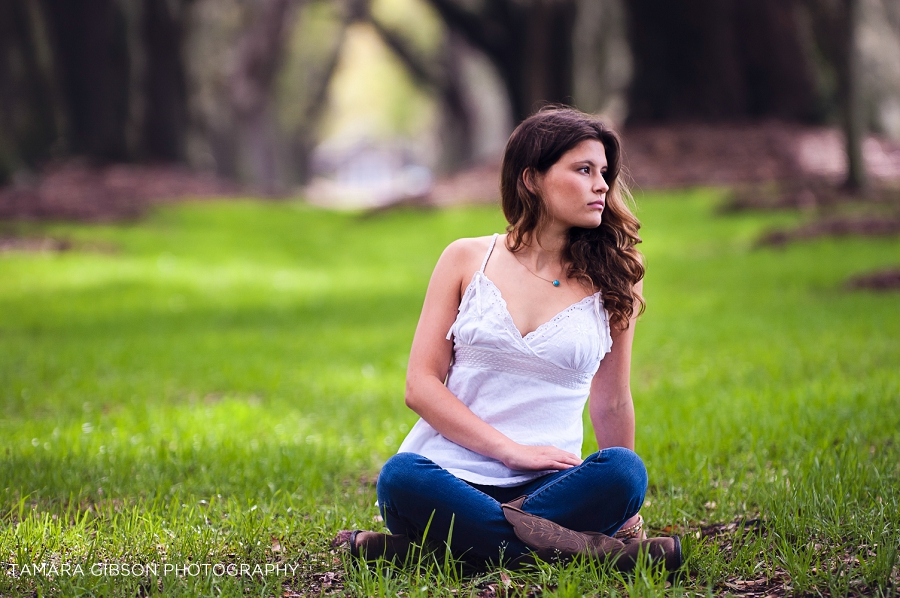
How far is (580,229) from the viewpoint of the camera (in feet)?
10.8

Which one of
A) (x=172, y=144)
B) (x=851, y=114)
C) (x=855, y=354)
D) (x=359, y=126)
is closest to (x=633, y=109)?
(x=851, y=114)

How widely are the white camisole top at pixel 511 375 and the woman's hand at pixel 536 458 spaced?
10 centimetres

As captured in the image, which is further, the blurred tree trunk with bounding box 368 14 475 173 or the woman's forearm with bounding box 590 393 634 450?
the blurred tree trunk with bounding box 368 14 475 173

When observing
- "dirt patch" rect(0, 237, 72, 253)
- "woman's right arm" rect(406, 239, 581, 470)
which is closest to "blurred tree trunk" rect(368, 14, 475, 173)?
"dirt patch" rect(0, 237, 72, 253)

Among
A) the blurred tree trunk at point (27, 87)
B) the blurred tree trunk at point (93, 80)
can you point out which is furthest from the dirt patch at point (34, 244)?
the blurred tree trunk at point (27, 87)

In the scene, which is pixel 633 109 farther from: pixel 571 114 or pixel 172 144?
pixel 571 114

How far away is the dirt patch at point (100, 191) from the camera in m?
17.6

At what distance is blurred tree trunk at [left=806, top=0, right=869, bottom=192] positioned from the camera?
47.2 feet

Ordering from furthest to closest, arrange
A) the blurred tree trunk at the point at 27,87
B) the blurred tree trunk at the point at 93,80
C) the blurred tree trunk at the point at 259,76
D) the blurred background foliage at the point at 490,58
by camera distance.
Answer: the blurred tree trunk at the point at 259,76 < the blurred tree trunk at the point at 93,80 < the blurred tree trunk at the point at 27,87 < the blurred background foliage at the point at 490,58

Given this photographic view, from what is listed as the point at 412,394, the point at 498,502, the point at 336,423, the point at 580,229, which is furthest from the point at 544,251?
the point at 336,423

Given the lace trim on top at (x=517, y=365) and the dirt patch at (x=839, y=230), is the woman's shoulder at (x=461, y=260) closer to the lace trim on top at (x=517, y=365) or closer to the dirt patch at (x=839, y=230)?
the lace trim on top at (x=517, y=365)

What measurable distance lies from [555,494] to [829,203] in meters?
13.5

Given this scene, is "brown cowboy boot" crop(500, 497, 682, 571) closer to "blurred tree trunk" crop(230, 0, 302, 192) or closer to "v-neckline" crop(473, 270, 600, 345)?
"v-neckline" crop(473, 270, 600, 345)

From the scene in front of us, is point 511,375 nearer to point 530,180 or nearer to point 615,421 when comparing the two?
point 615,421
